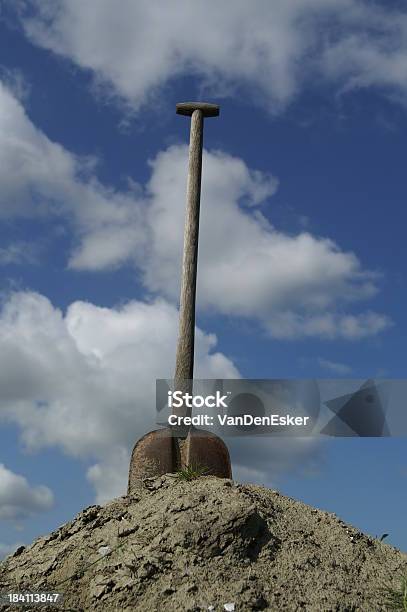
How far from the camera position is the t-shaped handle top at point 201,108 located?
10.8 m

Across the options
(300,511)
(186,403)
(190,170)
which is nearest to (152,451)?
(186,403)

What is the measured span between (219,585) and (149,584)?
642 mm

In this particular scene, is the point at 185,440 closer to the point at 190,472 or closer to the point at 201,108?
the point at 190,472

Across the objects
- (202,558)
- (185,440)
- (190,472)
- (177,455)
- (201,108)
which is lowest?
(202,558)

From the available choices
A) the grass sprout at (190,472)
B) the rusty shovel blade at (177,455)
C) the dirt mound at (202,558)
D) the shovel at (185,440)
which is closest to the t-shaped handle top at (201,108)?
the shovel at (185,440)

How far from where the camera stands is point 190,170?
10.6m

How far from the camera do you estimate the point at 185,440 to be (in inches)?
363

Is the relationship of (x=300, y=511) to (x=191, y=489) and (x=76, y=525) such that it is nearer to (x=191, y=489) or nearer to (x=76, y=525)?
(x=191, y=489)

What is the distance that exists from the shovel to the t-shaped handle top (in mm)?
1739

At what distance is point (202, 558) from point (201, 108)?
6.59 m

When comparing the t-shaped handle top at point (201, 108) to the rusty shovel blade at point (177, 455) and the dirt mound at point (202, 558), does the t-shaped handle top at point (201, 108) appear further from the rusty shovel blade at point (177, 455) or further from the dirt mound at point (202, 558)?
the dirt mound at point (202, 558)

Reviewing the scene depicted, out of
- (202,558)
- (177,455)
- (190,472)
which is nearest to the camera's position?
(202,558)

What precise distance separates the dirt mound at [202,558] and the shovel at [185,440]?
2.07 ft

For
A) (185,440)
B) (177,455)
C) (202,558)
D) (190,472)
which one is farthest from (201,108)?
(202,558)
